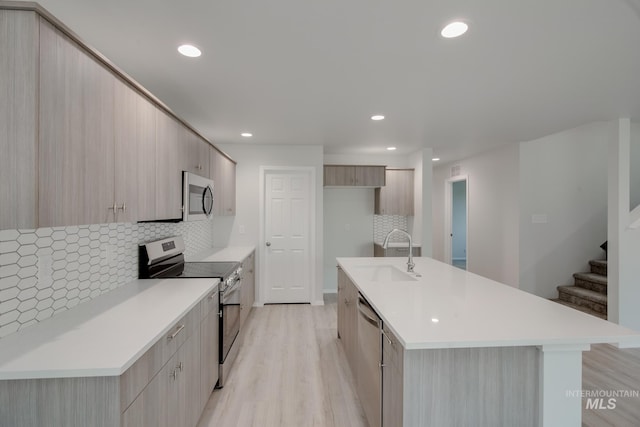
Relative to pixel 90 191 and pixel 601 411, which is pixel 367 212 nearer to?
pixel 601 411

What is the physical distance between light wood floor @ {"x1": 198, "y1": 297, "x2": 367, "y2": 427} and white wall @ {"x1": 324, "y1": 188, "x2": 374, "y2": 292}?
1703 millimetres

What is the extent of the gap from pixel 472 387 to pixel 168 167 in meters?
2.23

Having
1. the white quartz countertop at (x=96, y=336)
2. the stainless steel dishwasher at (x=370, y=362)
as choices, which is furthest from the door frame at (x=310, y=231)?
the white quartz countertop at (x=96, y=336)

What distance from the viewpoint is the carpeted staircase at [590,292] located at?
4043 millimetres

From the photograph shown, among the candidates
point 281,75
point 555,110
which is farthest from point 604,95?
point 281,75

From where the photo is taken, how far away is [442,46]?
71.3 inches

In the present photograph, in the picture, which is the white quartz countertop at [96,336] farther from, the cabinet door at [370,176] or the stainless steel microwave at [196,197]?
the cabinet door at [370,176]

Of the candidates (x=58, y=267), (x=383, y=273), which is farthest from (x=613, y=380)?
(x=58, y=267)

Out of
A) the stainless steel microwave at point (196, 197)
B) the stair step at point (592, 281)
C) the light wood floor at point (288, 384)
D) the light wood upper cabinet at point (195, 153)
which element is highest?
the light wood upper cabinet at point (195, 153)

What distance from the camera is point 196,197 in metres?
2.60

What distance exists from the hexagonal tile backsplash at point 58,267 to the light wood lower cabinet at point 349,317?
67.5 inches

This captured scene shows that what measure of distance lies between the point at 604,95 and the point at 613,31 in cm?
127

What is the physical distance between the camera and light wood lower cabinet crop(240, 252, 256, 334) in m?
3.32

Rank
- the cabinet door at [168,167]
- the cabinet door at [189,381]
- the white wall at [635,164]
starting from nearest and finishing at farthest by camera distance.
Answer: the cabinet door at [189,381] < the cabinet door at [168,167] < the white wall at [635,164]
